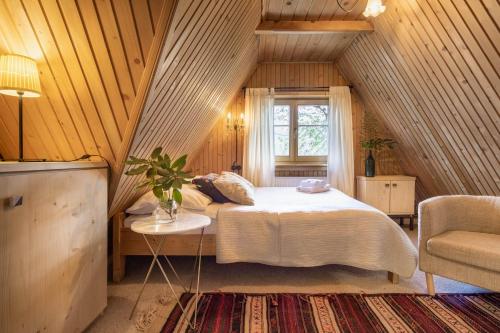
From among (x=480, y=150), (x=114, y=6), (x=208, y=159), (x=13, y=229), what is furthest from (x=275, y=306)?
(x=208, y=159)

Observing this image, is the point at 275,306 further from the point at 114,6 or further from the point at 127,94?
the point at 114,6

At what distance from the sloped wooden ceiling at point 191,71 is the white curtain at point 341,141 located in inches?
63.1

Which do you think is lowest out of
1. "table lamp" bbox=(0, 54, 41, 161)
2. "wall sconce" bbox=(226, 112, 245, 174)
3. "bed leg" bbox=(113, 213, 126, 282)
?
"bed leg" bbox=(113, 213, 126, 282)

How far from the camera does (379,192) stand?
368 centimetres

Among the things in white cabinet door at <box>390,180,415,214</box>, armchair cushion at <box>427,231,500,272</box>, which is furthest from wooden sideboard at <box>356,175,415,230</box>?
armchair cushion at <box>427,231,500,272</box>

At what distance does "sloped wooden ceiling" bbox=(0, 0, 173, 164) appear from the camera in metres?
1.25

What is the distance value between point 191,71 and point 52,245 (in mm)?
1389

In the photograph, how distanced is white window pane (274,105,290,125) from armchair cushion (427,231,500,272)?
2618mm

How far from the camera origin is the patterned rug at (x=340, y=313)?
5.17 ft

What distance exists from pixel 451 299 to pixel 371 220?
2.45 feet

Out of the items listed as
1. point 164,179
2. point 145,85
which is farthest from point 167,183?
point 145,85

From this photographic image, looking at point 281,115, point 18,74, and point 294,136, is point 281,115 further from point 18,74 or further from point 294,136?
point 18,74

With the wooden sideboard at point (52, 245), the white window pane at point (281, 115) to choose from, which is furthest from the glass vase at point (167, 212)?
the white window pane at point (281, 115)

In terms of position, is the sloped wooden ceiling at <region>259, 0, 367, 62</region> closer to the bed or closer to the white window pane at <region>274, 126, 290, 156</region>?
the white window pane at <region>274, 126, 290, 156</region>
